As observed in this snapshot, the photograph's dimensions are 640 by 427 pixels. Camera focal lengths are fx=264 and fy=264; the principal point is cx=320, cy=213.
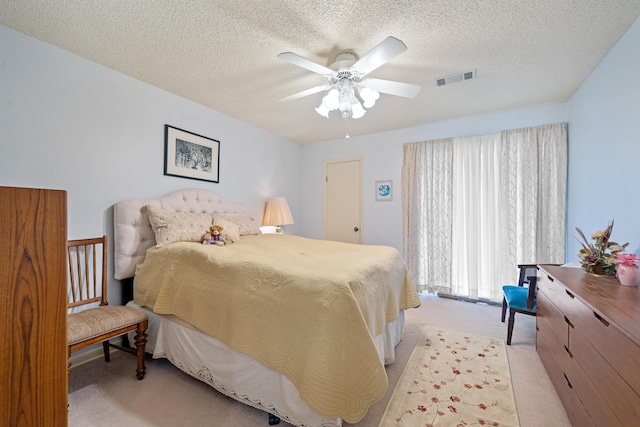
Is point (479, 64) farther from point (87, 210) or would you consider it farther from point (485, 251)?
point (87, 210)

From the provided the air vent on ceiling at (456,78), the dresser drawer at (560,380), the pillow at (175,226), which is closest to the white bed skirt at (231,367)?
the pillow at (175,226)

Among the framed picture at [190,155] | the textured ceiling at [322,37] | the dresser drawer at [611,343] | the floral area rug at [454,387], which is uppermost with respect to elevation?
the textured ceiling at [322,37]

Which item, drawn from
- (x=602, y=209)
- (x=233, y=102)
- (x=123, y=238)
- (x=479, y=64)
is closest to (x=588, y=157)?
(x=602, y=209)

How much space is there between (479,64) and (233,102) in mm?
2546

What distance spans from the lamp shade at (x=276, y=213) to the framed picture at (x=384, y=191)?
1501mm

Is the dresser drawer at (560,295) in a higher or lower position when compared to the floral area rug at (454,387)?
higher

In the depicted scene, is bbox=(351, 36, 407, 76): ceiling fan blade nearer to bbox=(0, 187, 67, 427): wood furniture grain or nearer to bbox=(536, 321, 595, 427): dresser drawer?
bbox=(0, 187, 67, 427): wood furniture grain

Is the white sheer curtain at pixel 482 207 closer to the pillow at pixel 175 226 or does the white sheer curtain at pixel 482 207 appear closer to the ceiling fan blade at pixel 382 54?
the ceiling fan blade at pixel 382 54

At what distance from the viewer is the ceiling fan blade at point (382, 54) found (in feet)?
5.04

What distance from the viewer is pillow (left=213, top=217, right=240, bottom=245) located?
2.71 metres

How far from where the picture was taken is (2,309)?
0.54 meters

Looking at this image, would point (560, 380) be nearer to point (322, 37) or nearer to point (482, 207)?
point (482, 207)

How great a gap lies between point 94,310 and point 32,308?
1782 millimetres

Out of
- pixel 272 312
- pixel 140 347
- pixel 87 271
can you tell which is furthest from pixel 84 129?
pixel 272 312
